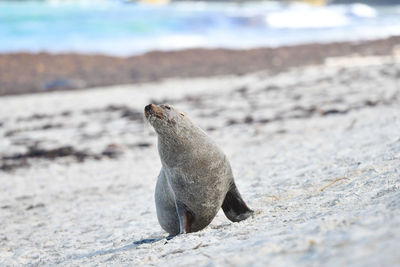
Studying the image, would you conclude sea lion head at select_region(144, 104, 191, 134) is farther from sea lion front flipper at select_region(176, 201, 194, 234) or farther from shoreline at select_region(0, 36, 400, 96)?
shoreline at select_region(0, 36, 400, 96)

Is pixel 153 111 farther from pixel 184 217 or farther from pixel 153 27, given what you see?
pixel 153 27

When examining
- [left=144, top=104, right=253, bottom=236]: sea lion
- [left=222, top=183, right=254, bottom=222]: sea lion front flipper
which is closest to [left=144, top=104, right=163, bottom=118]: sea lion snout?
[left=144, top=104, right=253, bottom=236]: sea lion

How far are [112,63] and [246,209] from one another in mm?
20289

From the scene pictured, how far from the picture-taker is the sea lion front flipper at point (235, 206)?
459 centimetres

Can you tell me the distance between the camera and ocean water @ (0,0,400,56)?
30.7 metres

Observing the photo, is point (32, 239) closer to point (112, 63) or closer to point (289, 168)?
point (289, 168)

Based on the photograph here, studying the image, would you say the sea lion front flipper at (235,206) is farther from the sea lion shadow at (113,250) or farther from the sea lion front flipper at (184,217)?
the sea lion shadow at (113,250)

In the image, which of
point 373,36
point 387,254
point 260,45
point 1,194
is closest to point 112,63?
point 260,45

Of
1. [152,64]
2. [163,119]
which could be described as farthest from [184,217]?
[152,64]

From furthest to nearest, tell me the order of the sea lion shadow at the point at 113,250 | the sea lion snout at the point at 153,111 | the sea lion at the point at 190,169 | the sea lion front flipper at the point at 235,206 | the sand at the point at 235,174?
the sea lion front flipper at the point at 235,206
the sea lion shadow at the point at 113,250
the sea lion at the point at 190,169
the sea lion snout at the point at 153,111
the sand at the point at 235,174

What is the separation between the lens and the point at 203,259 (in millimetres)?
3084

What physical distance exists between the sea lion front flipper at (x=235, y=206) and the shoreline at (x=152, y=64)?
15.1 meters

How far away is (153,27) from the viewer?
3872 centimetres

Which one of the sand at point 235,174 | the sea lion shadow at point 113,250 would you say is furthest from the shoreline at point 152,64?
the sea lion shadow at point 113,250
